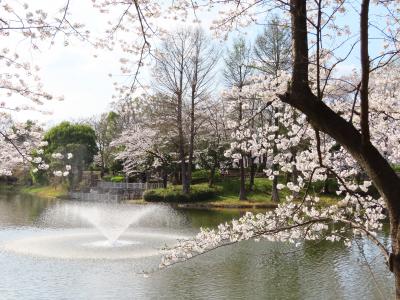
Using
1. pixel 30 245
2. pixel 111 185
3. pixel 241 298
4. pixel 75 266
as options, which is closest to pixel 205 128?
pixel 111 185

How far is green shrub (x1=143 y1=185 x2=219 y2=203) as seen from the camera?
2628cm

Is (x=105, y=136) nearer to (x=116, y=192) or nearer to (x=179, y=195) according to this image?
(x=116, y=192)

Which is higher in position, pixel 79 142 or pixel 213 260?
pixel 79 142

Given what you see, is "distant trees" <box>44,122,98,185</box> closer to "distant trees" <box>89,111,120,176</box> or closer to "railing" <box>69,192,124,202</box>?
"distant trees" <box>89,111,120,176</box>

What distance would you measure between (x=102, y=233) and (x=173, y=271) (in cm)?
677

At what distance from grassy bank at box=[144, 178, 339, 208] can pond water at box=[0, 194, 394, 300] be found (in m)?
8.84

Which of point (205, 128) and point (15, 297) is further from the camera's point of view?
point (205, 128)

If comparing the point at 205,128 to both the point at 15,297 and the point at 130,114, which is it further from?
the point at 15,297

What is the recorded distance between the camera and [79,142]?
→ 3844 centimetres

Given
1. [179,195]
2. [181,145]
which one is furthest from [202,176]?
[179,195]

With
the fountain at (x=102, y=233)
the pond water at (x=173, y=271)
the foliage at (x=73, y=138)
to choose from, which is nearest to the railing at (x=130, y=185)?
the fountain at (x=102, y=233)

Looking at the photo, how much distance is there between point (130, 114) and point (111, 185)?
979 centimetres

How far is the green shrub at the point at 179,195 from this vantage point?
26.3 meters

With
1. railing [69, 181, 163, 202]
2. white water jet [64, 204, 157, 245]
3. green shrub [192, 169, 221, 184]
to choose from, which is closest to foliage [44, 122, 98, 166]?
railing [69, 181, 163, 202]
